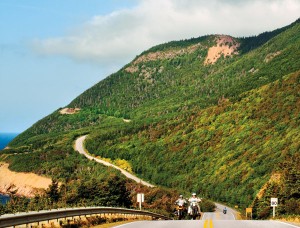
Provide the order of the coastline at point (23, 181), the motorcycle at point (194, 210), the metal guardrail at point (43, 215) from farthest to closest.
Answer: the coastline at point (23, 181) < the motorcycle at point (194, 210) < the metal guardrail at point (43, 215)

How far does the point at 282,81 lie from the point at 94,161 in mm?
69927

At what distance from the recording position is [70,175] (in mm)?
160500

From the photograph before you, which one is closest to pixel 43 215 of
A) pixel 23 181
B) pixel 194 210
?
pixel 194 210

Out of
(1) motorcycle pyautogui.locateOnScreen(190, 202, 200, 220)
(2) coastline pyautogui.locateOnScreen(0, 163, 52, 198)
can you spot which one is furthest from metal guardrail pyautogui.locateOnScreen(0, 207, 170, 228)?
(2) coastline pyautogui.locateOnScreen(0, 163, 52, 198)

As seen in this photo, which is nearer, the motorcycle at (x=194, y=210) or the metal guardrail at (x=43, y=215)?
the metal guardrail at (x=43, y=215)

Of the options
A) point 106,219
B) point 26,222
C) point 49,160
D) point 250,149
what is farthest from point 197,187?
point 26,222

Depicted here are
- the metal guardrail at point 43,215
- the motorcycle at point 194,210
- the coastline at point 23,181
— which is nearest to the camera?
the metal guardrail at point 43,215

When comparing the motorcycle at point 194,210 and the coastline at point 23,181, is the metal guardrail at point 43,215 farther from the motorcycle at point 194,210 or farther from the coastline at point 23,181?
the coastline at point 23,181

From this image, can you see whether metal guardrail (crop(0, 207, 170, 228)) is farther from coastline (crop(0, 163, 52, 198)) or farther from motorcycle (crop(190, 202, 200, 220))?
coastline (crop(0, 163, 52, 198))

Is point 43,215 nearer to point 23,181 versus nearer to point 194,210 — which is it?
point 194,210

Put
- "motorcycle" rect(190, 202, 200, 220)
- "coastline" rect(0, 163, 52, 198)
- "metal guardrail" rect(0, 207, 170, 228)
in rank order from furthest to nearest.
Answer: "coastline" rect(0, 163, 52, 198) < "motorcycle" rect(190, 202, 200, 220) < "metal guardrail" rect(0, 207, 170, 228)

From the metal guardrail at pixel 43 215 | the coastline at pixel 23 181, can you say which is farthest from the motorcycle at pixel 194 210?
the coastline at pixel 23 181

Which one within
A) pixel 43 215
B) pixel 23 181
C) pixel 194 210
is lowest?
pixel 23 181

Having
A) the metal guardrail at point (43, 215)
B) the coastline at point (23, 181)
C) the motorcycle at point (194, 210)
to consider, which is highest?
the metal guardrail at point (43, 215)
